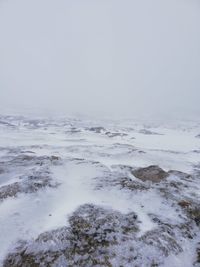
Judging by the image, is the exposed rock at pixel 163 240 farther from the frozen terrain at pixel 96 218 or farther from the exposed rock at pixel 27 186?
the exposed rock at pixel 27 186

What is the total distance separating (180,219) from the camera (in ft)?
53.9

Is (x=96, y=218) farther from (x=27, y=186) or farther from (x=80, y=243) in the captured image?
(x=27, y=186)

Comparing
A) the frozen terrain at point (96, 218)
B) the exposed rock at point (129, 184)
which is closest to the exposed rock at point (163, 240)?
the frozen terrain at point (96, 218)

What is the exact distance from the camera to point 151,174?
26.3m

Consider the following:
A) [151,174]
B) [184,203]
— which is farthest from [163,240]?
[151,174]

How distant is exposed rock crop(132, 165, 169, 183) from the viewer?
25.0m

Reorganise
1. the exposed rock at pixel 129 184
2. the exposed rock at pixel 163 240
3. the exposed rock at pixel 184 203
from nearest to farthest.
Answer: the exposed rock at pixel 163 240
the exposed rock at pixel 184 203
the exposed rock at pixel 129 184

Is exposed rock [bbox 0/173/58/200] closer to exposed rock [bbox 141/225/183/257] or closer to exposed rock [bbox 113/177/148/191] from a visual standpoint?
exposed rock [bbox 113/177/148/191]

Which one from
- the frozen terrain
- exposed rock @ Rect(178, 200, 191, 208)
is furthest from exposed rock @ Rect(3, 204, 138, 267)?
exposed rock @ Rect(178, 200, 191, 208)

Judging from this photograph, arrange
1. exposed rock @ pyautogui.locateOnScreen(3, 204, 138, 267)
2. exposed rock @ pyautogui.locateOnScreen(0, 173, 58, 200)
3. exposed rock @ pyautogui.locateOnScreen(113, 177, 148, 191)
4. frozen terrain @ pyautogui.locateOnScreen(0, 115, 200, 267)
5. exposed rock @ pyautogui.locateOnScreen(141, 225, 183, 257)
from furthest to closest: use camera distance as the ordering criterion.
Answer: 1. exposed rock @ pyautogui.locateOnScreen(113, 177, 148, 191)
2. exposed rock @ pyautogui.locateOnScreen(0, 173, 58, 200)
3. exposed rock @ pyautogui.locateOnScreen(141, 225, 183, 257)
4. frozen terrain @ pyautogui.locateOnScreen(0, 115, 200, 267)
5. exposed rock @ pyautogui.locateOnScreen(3, 204, 138, 267)

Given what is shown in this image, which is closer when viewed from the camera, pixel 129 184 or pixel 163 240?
pixel 163 240

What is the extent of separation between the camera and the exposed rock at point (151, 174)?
25.0 meters

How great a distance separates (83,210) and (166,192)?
24.9 feet

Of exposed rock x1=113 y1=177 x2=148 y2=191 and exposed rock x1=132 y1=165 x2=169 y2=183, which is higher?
exposed rock x1=113 y1=177 x2=148 y2=191
